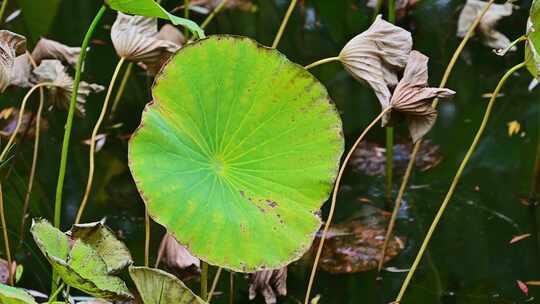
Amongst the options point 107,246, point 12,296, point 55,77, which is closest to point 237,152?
point 107,246

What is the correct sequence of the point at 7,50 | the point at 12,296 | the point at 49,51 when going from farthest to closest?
the point at 49,51 → the point at 7,50 → the point at 12,296

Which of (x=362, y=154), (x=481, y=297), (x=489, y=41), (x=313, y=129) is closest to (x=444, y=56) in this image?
(x=489, y=41)

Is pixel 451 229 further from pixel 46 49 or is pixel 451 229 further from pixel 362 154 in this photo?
pixel 46 49

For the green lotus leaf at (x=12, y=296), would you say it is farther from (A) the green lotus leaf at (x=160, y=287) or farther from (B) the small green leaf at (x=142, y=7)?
(B) the small green leaf at (x=142, y=7)

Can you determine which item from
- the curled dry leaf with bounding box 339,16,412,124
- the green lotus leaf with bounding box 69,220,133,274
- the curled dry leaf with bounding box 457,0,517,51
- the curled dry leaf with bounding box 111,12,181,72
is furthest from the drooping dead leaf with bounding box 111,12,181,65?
the curled dry leaf with bounding box 457,0,517,51

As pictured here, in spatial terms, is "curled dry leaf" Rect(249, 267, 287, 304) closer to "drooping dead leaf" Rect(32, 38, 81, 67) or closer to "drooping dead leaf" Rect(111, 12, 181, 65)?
"drooping dead leaf" Rect(111, 12, 181, 65)

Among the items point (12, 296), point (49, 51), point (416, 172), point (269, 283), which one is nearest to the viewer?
point (12, 296)

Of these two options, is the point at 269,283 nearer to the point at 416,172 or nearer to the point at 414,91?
the point at 414,91
